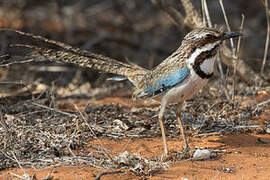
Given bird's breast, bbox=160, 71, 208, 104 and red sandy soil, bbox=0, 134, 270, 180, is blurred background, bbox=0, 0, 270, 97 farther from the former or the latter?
bird's breast, bbox=160, 71, 208, 104

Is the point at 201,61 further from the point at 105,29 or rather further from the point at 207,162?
the point at 105,29

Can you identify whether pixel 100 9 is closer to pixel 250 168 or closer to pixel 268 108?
pixel 268 108

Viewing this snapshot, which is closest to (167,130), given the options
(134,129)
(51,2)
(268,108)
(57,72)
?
(134,129)

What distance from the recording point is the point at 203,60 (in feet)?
14.9

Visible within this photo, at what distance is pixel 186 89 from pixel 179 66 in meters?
0.26

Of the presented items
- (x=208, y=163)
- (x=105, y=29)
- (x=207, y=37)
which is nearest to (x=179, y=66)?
(x=207, y=37)

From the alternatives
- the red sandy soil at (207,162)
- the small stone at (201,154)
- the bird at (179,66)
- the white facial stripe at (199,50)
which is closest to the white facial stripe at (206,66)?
the bird at (179,66)

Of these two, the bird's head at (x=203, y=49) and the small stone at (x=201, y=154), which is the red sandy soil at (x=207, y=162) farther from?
the bird's head at (x=203, y=49)

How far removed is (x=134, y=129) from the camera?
5488 millimetres

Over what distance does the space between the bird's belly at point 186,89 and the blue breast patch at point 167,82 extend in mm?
53

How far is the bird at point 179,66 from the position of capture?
4.56 metres

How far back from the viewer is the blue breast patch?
4.59 meters

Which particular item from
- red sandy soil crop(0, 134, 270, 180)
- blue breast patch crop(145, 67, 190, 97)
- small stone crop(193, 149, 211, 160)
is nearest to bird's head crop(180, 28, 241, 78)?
blue breast patch crop(145, 67, 190, 97)

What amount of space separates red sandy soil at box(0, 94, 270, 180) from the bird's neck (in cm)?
92
